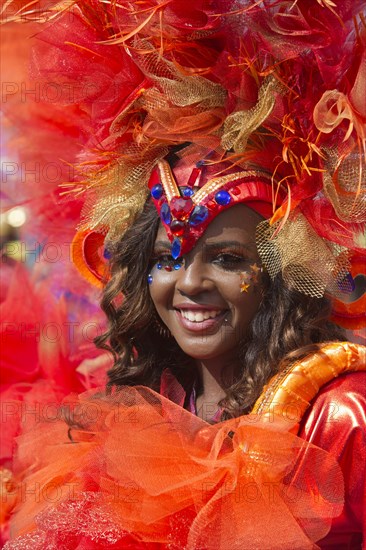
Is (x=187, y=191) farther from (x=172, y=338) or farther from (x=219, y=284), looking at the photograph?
(x=172, y=338)

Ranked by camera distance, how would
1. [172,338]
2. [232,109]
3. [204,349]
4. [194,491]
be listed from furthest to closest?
[172,338] → [204,349] → [232,109] → [194,491]

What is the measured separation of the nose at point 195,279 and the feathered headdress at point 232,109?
0.05 metres

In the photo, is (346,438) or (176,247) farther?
(176,247)

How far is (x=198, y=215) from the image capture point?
2090 mm

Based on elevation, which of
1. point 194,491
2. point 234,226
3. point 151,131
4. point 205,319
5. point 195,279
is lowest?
point 194,491

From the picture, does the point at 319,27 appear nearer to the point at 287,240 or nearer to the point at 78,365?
the point at 287,240

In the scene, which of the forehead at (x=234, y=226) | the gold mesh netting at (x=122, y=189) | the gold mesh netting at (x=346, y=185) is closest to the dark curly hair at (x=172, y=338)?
the gold mesh netting at (x=122, y=189)

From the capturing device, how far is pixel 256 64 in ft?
6.50

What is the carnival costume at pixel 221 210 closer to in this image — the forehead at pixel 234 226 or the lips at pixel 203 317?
the forehead at pixel 234 226

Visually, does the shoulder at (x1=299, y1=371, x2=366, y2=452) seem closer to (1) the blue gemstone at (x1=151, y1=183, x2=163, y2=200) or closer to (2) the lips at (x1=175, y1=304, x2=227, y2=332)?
(2) the lips at (x1=175, y1=304, x2=227, y2=332)

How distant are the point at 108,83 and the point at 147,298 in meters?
0.55

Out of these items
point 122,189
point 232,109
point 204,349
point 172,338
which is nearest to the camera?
point 232,109

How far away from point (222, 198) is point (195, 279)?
19 centimetres

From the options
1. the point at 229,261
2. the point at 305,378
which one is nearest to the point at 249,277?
the point at 229,261
